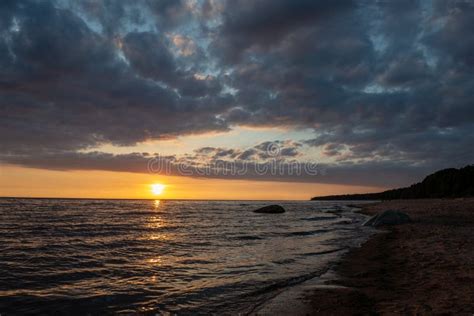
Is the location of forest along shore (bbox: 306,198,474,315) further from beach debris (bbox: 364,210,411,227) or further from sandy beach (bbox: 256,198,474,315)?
beach debris (bbox: 364,210,411,227)

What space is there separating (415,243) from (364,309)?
543 inches

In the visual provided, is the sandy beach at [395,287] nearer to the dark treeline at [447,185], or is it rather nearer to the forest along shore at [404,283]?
the forest along shore at [404,283]

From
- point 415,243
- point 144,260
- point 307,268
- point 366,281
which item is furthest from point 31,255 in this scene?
point 415,243

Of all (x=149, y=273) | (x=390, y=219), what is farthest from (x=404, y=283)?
(x=390, y=219)

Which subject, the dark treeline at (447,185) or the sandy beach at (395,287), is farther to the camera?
the dark treeline at (447,185)

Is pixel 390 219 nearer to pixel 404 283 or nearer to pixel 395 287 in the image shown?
pixel 404 283

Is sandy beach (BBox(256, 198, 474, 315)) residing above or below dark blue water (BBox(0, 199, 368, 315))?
above

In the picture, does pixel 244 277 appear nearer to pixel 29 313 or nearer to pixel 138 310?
pixel 138 310

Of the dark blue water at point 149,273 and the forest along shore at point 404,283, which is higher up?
the forest along shore at point 404,283

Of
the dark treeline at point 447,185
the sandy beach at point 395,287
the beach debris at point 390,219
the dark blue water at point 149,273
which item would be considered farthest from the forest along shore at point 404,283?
the dark treeline at point 447,185

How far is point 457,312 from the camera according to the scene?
8070 millimetres

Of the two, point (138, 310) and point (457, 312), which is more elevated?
point (457, 312)

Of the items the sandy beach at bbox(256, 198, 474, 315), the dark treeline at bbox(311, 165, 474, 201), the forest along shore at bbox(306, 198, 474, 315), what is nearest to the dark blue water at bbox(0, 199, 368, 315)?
the sandy beach at bbox(256, 198, 474, 315)

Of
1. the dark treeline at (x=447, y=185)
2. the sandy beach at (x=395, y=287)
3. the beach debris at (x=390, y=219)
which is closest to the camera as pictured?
the sandy beach at (x=395, y=287)
